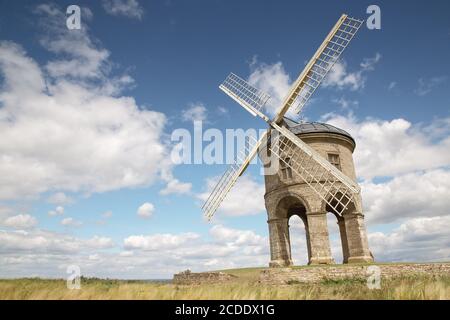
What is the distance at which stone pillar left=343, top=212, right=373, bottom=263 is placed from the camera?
20.1m

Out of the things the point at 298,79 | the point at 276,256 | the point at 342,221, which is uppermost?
the point at 298,79

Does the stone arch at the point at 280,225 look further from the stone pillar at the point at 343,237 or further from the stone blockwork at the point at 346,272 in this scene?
the stone blockwork at the point at 346,272

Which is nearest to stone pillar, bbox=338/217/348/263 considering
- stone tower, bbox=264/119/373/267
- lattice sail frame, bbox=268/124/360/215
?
stone tower, bbox=264/119/373/267

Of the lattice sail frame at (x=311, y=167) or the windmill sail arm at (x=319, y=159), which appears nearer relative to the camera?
the windmill sail arm at (x=319, y=159)

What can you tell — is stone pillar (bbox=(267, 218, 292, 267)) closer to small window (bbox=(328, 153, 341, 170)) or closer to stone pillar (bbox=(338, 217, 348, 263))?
stone pillar (bbox=(338, 217, 348, 263))

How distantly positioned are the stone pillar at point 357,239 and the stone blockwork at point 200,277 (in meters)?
7.65

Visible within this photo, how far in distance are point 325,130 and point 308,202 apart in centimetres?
499

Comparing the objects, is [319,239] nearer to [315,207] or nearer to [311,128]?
[315,207]

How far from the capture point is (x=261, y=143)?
22625 millimetres

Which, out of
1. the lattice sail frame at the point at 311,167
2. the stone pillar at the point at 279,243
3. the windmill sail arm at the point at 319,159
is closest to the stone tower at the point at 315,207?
the stone pillar at the point at 279,243

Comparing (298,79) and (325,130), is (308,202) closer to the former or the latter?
(325,130)

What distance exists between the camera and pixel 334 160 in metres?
21.6

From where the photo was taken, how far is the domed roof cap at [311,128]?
21.7m
